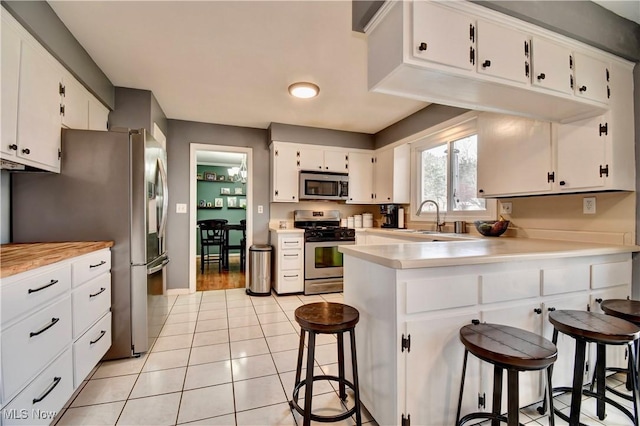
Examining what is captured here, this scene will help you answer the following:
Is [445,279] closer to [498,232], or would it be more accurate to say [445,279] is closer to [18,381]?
[498,232]

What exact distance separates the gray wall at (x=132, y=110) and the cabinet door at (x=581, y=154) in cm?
372

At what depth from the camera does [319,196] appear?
14.3 ft

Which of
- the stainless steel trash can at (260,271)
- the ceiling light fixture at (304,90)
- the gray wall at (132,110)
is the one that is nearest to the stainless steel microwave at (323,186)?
the stainless steel trash can at (260,271)

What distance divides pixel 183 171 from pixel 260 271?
1.79 metres

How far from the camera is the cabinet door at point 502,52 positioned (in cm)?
148

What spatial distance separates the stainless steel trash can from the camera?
399 centimetres

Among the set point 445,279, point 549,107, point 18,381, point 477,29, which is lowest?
point 18,381

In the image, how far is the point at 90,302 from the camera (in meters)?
1.82

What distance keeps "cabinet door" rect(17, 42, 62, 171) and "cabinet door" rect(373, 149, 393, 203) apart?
3.61m

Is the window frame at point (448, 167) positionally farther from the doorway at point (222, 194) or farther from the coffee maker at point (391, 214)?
the doorway at point (222, 194)

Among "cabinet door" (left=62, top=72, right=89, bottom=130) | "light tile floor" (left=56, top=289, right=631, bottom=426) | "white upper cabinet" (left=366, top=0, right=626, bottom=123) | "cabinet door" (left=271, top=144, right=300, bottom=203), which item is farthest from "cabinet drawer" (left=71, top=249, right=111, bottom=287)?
"cabinet door" (left=271, top=144, right=300, bottom=203)

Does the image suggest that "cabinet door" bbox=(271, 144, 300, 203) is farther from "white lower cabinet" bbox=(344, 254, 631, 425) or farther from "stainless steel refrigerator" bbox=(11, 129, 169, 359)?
"white lower cabinet" bbox=(344, 254, 631, 425)

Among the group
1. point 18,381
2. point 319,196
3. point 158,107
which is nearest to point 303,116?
point 319,196

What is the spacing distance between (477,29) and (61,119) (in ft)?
9.10
